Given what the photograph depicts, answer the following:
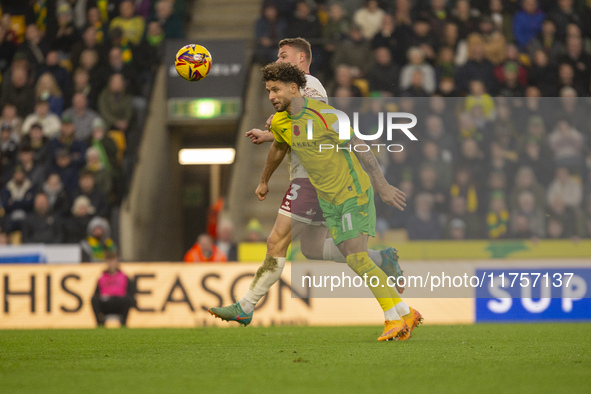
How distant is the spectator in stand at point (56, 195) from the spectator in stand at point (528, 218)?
599 cm

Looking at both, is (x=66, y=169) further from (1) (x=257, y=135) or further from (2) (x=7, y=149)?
(1) (x=257, y=135)

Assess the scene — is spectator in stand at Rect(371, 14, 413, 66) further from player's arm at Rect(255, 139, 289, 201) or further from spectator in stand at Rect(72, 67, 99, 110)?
player's arm at Rect(255, 139, 289, 201)

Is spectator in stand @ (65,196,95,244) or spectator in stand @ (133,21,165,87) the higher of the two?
spectator in stand @ (133,21,165,87)

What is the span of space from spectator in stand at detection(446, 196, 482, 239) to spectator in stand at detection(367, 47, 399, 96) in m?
2.20

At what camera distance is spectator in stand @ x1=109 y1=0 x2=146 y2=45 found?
14.5m

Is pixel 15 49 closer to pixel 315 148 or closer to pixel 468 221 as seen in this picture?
pixel 468 221

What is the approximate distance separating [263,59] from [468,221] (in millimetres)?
4563

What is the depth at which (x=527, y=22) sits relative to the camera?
13.6 m

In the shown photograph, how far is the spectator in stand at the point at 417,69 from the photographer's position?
1223 centimetres

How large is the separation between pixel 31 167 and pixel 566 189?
729 centimetres

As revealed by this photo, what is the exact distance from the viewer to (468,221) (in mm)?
10578

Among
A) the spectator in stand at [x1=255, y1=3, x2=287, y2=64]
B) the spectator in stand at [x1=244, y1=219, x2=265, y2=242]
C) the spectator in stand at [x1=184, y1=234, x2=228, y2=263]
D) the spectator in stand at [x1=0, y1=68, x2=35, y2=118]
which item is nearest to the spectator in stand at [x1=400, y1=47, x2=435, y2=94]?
the spectator in stand at [x1=255, y1=3, x2=287, y2=64]

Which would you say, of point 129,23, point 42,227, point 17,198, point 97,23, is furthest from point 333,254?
point 97,23

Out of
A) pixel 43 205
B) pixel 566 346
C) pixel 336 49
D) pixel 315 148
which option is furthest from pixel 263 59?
pixel 566 346
